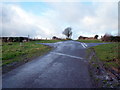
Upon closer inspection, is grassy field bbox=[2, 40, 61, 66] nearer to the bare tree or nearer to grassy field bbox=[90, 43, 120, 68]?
grassy field bbox=[90, 43, 120, 68]

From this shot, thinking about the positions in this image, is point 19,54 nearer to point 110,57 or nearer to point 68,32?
point 110,57

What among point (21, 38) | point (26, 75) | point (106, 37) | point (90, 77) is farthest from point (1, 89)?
point (106, 37)

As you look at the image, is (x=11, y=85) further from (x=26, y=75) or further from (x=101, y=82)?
(x=101, y=82)

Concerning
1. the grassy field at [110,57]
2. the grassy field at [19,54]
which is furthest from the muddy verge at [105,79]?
the grassy field at [19,54]

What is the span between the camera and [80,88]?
13.2 ft

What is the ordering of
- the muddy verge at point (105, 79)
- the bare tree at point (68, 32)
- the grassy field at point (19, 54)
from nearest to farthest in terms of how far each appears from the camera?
1. the muddy verge at point (105, 79)
2. the grassy field at point (19, 54)
3. the bare tree at point (68, 32)

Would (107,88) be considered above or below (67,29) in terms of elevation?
below

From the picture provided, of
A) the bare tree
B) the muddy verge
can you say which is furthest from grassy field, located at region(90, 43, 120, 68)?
the bare tree

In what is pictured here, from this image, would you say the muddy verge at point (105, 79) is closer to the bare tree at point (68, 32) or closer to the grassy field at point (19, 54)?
the grassy field at point (19, 54)

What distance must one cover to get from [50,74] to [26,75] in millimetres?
1087

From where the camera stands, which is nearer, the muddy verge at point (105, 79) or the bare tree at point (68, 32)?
the muddy verge at point (105, 79)

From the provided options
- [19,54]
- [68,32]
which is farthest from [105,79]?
[68,32]

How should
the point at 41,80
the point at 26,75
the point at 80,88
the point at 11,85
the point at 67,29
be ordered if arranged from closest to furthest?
the point at 80,88 → the point at 11,85 → the point at 41,80 → the point at 26,75 → the point at 67,29

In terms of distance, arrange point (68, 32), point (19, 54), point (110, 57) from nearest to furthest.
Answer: point (110, 57) < point (19, 54) < point (68, 32)
